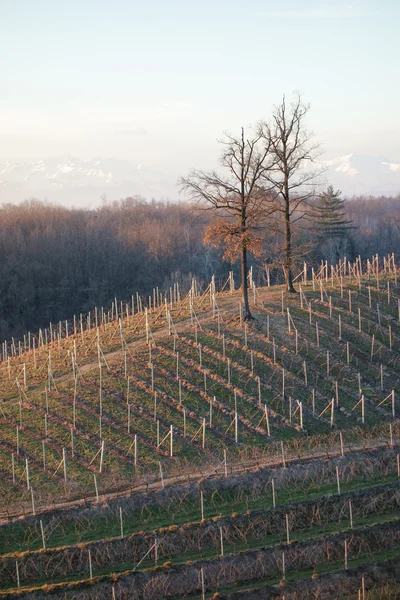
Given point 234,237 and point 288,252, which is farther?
point 288,252

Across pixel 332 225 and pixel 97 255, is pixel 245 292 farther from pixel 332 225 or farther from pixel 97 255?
pixel 97 255

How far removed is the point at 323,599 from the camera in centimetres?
1578

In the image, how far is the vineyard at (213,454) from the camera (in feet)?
56.2

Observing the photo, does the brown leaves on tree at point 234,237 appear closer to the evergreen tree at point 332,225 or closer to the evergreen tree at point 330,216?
the evergreen tree at point 332,225

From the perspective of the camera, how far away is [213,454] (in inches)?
952

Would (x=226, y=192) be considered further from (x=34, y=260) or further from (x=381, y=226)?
(x=381, y=226)

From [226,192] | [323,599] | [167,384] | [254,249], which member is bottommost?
[323,599]

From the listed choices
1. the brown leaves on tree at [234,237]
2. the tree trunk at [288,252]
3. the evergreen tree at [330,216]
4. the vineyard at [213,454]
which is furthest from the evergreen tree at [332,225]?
the brown leaves on tree at [234,237]

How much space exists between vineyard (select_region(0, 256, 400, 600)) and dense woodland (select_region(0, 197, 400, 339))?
3751 centimetres

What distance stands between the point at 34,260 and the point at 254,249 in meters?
58.7

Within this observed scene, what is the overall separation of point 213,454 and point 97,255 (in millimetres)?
67745

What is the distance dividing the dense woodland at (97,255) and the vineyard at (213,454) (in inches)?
1477

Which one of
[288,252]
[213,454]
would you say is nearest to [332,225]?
[288,252]

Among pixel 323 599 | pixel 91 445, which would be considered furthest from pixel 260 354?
pixel 323 599
